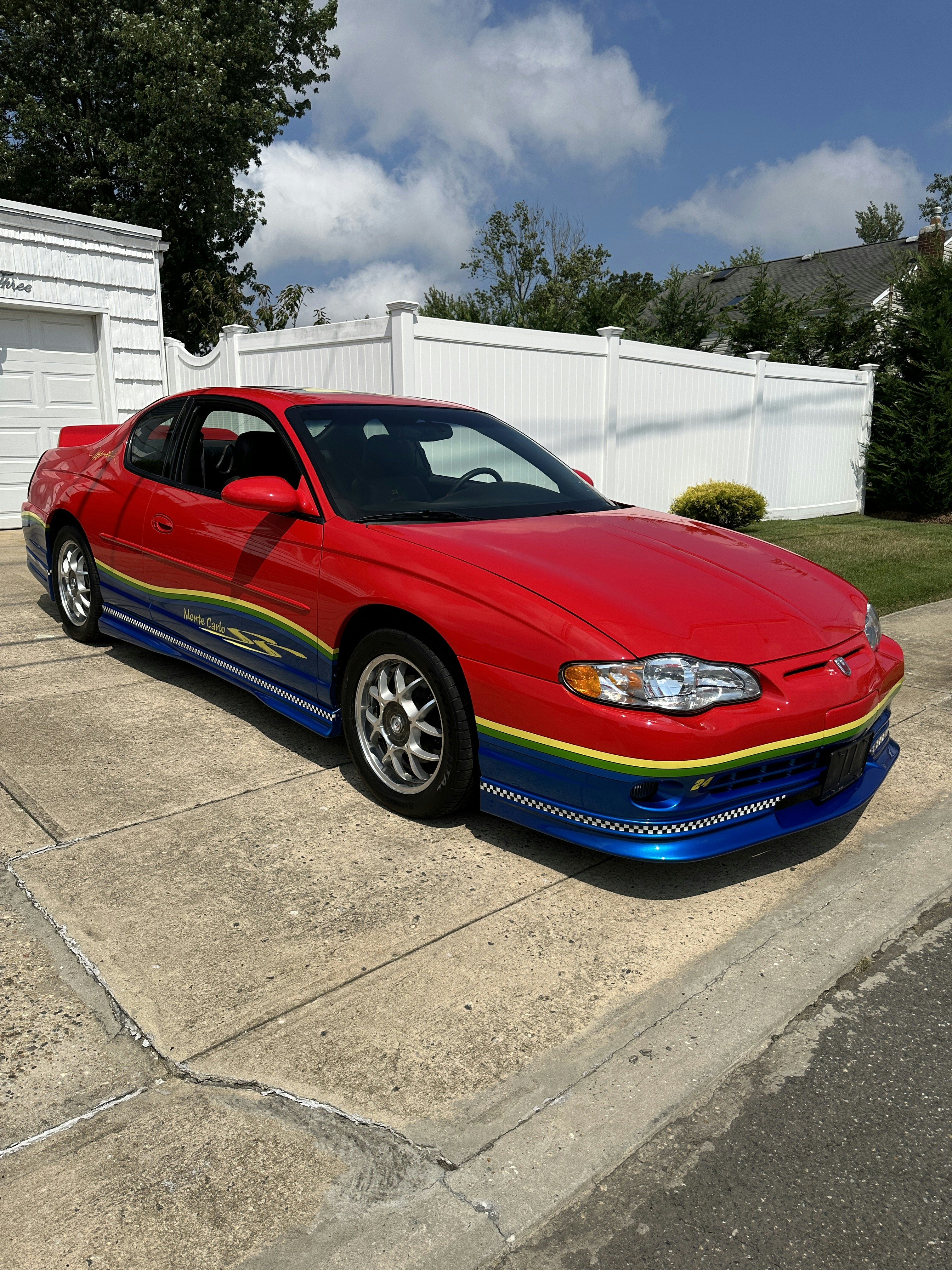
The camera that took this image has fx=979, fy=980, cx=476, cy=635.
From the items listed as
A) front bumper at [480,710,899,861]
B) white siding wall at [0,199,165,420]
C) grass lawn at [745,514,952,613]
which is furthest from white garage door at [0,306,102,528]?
front bumper at [480,710,899,861]

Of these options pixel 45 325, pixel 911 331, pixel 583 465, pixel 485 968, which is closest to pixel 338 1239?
pixel 485 968

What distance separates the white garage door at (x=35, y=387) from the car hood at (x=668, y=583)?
8909mm

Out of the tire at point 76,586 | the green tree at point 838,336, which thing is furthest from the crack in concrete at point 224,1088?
the green tree at point 838,336

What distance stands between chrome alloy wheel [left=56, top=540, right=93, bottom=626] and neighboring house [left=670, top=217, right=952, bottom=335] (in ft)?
75.5

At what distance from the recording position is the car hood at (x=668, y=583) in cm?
316

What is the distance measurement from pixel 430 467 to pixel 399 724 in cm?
136

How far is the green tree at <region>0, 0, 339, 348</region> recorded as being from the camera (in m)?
20.1

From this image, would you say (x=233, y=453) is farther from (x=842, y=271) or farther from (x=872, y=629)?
(x=842, y=271)

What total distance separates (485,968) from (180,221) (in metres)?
22.8

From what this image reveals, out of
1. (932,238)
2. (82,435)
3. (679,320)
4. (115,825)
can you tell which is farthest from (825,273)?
(115,825)

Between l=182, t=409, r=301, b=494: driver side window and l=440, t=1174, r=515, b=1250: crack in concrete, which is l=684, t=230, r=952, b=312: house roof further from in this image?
l=440, t=1174, r=515, b=1250: crack in concrete

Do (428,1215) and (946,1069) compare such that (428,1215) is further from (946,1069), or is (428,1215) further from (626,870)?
(626,870)

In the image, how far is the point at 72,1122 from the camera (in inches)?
86.0

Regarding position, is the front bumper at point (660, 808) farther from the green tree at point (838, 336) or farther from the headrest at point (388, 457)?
the green tree at point (838, 336)
